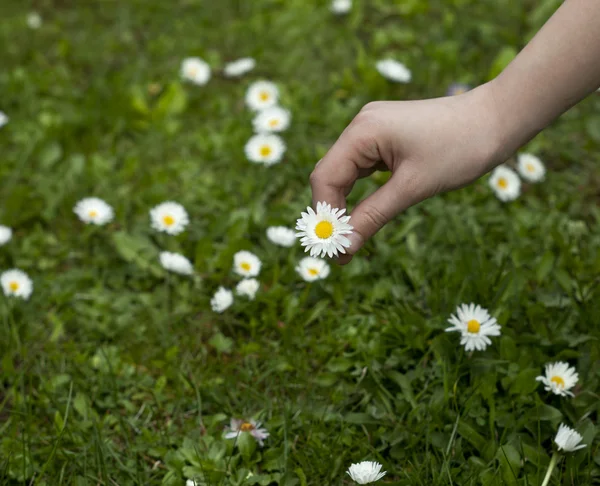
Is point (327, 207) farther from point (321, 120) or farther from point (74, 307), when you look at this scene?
point (321, 120)

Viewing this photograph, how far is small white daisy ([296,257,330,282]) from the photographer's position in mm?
2066

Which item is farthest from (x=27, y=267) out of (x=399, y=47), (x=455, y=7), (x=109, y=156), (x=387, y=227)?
(x=455, y=7)

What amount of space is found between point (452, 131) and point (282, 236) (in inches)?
36.1

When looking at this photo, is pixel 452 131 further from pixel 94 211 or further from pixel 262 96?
pixel 262 96

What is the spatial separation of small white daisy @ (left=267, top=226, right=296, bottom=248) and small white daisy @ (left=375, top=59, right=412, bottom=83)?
0.98m

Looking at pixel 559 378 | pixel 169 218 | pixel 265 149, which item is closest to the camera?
pixel 559 378

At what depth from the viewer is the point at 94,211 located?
2396mm

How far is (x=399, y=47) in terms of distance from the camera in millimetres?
3240

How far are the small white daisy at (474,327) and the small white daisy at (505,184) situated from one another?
76 cm

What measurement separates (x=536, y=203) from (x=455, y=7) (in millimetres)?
1370

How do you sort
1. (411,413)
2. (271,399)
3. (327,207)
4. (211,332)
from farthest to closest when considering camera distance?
(211,332) < (271,399) < (411,413) < (327,207)

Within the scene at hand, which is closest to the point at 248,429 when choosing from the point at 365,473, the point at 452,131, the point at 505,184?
the point at 365,473

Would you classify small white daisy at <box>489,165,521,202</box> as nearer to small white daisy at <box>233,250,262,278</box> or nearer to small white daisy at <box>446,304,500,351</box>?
small white daisy at <box>446,304,500,351</box>

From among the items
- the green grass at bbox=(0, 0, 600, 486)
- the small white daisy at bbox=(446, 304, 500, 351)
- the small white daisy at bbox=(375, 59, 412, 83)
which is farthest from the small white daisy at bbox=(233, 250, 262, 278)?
the small white daisy at bbox=(375, 59, 412, 83)
